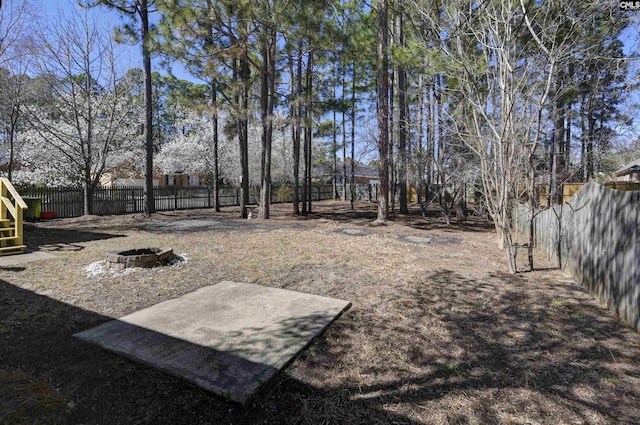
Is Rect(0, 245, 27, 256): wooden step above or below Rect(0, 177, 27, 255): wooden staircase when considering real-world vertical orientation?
below

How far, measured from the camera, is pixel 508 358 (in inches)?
A: 103

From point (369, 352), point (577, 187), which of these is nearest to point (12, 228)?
point (369, 352)

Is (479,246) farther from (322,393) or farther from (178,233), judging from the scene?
(178,233)

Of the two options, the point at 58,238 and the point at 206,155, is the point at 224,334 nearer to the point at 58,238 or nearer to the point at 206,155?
the point at 58,238

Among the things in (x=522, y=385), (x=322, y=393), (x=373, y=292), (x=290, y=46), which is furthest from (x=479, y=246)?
(x=290, y=46)

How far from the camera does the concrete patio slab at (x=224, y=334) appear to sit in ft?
7.52

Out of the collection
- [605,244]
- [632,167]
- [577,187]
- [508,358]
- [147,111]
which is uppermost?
[147,111]

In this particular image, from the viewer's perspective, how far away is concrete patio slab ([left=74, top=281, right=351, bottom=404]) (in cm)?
229

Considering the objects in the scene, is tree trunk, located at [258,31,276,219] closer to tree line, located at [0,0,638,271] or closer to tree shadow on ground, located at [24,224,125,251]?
tree line, located at [0,0,638,271]

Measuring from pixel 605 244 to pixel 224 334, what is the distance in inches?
158

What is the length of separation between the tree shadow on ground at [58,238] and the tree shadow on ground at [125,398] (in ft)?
14.9

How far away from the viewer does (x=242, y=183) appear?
512 inches

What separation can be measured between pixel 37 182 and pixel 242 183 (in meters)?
12.1

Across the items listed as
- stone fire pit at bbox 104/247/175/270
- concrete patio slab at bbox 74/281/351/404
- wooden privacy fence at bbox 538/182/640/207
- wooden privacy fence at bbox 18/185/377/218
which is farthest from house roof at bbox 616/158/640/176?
wooden privacy fence at bbox 18/185/377/218
